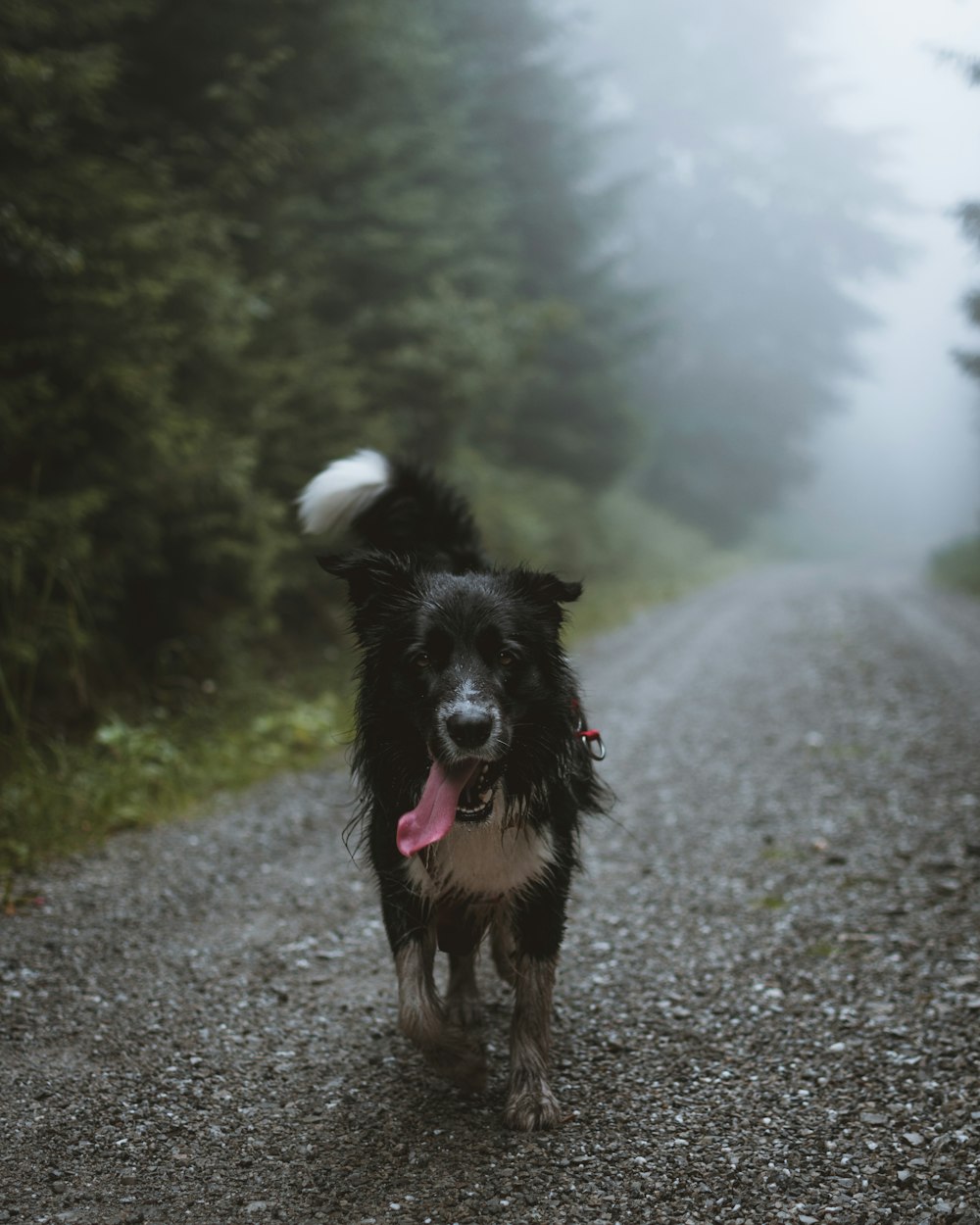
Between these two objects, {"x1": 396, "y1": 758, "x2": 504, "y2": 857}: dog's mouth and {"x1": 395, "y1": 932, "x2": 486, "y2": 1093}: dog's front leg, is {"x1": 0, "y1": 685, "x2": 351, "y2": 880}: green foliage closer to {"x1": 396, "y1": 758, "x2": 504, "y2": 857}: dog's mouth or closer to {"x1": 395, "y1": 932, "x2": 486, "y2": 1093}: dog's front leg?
{"x1": 395, "y1": 932, "x2": 486, "y2": 1093}: dog's front leg

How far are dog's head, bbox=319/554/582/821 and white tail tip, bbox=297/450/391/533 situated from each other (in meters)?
1.11

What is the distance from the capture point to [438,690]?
2.50 m

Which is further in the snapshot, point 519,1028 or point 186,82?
point 186,82

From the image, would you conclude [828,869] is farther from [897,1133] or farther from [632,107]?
[632,107]

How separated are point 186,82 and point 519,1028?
767cm

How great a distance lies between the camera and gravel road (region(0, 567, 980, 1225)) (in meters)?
2.31

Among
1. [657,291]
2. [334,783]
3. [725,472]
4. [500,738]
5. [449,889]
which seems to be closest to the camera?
[500,738]

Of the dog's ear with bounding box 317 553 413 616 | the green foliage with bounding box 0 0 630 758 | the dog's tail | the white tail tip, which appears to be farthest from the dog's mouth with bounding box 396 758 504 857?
the green foliage with bounding box 0 0 630 758

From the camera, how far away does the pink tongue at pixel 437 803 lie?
2459 millimetres

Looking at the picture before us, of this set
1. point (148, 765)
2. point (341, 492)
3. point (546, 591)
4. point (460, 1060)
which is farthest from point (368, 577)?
point (148, 765)

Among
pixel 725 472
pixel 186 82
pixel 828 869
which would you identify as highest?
pixel 186 82

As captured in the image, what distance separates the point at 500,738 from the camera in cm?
247

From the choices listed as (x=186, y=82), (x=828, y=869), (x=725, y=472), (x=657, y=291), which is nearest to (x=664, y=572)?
(x=657, y=291)

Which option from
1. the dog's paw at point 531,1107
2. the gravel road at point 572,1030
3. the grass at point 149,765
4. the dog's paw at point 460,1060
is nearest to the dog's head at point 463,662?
the dog's paw at point 460,1060
